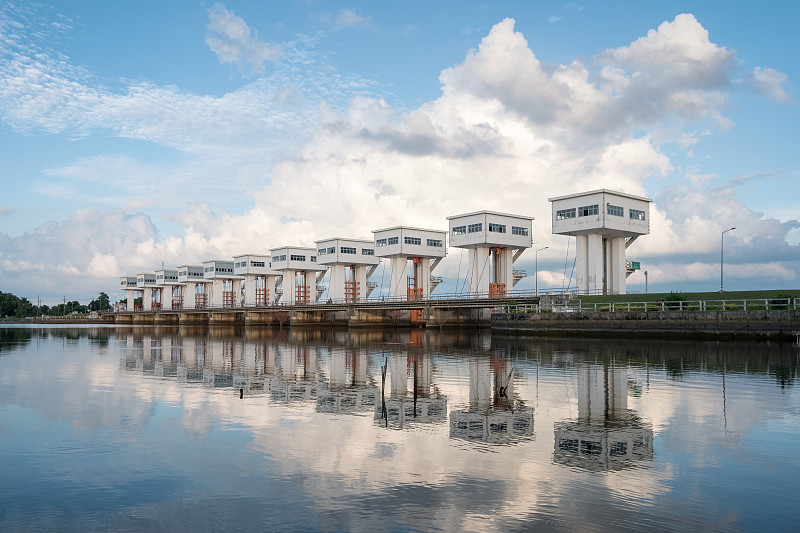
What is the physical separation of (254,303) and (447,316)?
67861 millimetres

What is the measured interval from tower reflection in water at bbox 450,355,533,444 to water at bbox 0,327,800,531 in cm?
11

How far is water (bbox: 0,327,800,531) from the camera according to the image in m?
10.6

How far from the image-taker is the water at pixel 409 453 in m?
10.6

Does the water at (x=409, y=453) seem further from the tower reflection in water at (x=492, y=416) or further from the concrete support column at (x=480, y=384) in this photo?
the concrete support column at (x=480, y=384)

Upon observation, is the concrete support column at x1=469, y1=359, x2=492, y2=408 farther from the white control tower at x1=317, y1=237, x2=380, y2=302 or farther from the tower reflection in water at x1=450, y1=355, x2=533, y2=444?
the white control tower at x1=317, y1=237, x2=380, y2=302

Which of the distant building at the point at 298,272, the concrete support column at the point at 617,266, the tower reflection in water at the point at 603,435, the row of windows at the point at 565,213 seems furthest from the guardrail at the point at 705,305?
the distant building at the point at 298,272

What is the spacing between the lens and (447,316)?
3580 inches

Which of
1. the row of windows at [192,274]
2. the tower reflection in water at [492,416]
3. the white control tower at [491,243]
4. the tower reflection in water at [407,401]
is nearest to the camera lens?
the tower reflection in water at [492,416]

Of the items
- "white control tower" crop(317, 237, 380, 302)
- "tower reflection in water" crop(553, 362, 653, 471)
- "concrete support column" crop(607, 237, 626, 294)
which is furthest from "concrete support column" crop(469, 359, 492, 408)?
"white control tower" crop(317, 237, 380, 302)

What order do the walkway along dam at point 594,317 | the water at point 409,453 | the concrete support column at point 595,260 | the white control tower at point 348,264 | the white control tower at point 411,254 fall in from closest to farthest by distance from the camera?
the water at point 409,453, the walkway along dam at point 594,317, the concrete support column at point 595,260, the white control tower at point 411,254, the white control tower at point 348,264

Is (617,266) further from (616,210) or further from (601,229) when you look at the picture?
(616,210)

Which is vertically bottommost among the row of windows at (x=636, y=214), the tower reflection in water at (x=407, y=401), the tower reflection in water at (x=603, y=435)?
→ the tower reflection in water at (x=407, y=401)

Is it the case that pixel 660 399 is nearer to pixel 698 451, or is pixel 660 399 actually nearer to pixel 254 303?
pixel 698 451

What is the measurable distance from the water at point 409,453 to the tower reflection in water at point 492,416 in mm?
111
